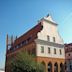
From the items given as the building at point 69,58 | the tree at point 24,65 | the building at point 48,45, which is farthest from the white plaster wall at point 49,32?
the building at point 69,58

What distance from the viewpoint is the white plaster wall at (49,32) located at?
38.4 metres

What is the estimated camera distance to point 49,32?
4012 centimetres

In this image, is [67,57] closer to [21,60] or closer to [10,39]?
[10,39]

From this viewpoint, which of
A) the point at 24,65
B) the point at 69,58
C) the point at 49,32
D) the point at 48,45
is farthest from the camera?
the point at 69,58

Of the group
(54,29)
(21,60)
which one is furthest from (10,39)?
(21,60)

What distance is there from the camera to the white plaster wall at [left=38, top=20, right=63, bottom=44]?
126 feet

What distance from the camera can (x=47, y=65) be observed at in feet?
124

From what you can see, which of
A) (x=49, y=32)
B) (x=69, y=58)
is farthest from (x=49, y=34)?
(x=69, y=58)

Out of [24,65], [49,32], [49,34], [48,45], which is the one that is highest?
[49,32]

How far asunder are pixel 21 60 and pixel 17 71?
2.04m

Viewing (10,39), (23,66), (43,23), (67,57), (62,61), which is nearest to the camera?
(23,66)

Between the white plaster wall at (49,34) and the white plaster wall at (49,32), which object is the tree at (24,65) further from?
the white plaster wall at (49,32)

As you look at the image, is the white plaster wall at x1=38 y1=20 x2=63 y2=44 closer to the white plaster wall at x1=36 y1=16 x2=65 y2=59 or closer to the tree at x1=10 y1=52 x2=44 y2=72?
the white plaster wall at x1=36 y1=16 x2=65 y2=59

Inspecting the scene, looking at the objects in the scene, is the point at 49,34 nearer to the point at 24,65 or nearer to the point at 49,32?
the point at 49,32
